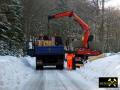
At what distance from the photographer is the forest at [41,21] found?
55.3 metres

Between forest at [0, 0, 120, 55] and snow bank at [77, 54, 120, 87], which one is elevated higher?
forest at [0, 0, 120, 55]

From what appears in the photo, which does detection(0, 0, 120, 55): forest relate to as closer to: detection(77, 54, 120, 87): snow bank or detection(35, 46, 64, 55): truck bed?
detection(35, 46, 64, 55): truck bed

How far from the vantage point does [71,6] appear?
335ft

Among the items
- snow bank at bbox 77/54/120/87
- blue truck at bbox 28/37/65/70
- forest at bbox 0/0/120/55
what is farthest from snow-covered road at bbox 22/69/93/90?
forest at bbox 0/0/120/55

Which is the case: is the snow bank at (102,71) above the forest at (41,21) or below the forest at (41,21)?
below

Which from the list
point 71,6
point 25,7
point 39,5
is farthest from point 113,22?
point 25,7

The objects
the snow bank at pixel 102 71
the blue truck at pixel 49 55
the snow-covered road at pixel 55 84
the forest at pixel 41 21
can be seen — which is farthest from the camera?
the forest at pixel 41 21

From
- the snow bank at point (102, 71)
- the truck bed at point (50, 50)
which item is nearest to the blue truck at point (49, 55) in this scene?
the truck bed at point (50, 50)

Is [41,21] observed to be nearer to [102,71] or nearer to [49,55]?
[49,55]

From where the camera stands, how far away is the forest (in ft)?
181

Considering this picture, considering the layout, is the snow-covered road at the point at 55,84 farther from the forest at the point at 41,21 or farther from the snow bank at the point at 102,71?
the forest at the point at 41,21

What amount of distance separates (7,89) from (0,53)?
35.2 meters

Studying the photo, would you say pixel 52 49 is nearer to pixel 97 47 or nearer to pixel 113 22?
pixel 97 47

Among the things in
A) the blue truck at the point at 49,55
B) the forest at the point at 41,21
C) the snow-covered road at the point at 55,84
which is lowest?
the snow-covered road at the point at 55,84
